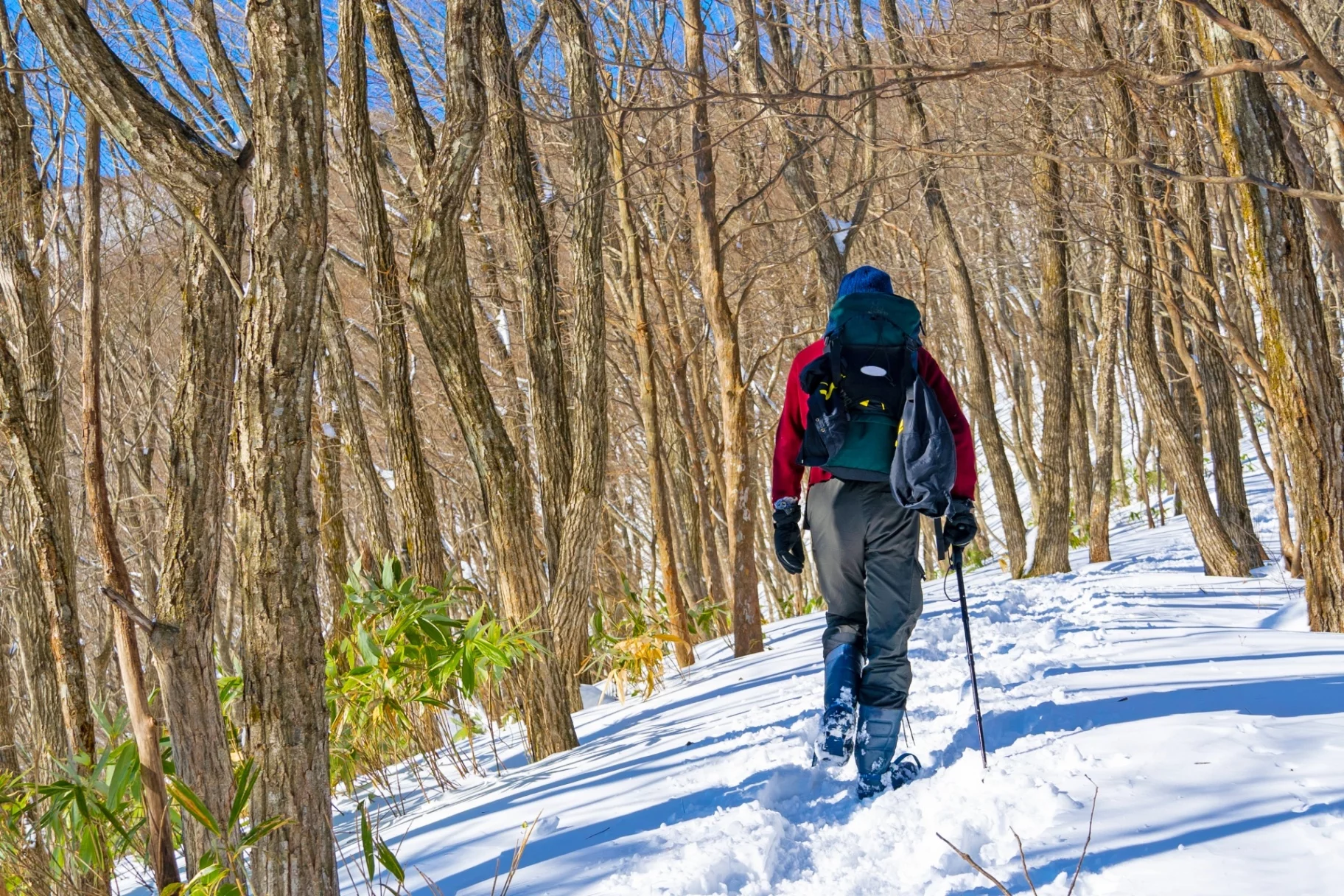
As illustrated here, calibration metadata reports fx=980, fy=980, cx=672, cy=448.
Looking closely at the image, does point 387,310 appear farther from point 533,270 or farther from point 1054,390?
point 1054,390

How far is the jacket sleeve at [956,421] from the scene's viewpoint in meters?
3.76

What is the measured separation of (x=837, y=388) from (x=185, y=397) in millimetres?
2600

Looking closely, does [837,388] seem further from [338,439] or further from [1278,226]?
[338,439]

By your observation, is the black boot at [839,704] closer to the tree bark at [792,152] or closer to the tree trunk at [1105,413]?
the tree bark at [792,152]

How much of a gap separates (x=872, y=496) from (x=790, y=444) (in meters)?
0.43

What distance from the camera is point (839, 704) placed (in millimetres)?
3684

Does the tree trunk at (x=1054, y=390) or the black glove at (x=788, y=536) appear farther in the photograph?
the tree trunk at (x=1054, y=390)

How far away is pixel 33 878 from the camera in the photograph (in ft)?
14.3

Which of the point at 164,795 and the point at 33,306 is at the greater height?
the point at 33,306

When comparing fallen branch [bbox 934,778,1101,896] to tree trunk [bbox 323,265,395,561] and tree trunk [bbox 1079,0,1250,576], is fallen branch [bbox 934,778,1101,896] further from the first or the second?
tree trunk [bbox 323,265,395,561]

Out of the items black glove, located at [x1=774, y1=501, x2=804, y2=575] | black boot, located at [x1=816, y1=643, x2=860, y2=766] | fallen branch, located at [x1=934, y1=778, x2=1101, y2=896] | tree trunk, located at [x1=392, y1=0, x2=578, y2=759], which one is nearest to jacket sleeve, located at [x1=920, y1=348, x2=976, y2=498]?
black glove, located at [x1=774, y1=501, x2=804, y2=575]

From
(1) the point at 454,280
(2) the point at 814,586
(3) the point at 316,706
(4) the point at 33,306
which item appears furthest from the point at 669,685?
(2) the point at 814,586

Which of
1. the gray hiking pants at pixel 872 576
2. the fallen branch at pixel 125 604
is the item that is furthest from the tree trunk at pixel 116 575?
the gray hiking pants at pixel 872 576

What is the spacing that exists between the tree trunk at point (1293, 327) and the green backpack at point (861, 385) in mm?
2555
